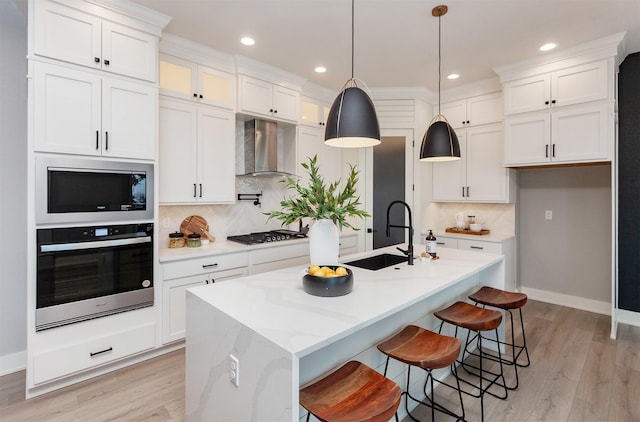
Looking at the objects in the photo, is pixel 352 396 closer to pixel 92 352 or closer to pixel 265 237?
pixel 92 352

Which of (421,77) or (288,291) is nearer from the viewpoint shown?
(288,291)

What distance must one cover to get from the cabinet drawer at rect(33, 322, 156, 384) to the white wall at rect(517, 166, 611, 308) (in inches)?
179

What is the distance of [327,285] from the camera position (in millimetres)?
1621

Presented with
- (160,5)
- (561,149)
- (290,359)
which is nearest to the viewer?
(290,359)

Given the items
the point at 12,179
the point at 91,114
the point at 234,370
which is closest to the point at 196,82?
the point at 91,114

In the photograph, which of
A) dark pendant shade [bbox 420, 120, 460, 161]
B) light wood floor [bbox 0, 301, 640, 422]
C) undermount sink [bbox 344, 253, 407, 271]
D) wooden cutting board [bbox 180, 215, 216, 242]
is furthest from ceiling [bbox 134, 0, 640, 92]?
light wood floor [bbox 0, 301, 640, 422]

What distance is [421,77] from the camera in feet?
13.1

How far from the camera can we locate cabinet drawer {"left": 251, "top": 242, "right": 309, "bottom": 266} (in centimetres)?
329

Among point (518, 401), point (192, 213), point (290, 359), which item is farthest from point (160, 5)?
point (518, 401)

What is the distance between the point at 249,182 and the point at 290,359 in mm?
3062

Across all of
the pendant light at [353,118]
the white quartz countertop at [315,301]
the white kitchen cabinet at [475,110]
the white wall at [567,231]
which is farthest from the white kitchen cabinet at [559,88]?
the pendant light at [353,118]

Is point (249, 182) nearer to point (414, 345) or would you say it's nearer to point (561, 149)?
point (414, 345)

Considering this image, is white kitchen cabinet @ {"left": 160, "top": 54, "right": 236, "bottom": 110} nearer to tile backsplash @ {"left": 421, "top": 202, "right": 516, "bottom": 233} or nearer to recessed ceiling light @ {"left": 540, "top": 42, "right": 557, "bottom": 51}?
tile backsplash @ {"left": 421, "top": 202, "right": 516, "bottom": 233}

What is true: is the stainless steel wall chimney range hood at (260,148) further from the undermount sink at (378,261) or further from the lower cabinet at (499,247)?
the lower cabinet at (499,247)
